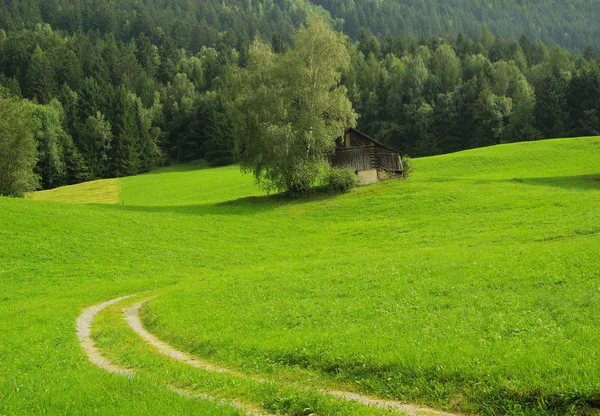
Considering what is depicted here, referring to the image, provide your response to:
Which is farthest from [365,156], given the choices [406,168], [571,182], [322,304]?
[322,304]

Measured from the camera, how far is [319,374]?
12117mm

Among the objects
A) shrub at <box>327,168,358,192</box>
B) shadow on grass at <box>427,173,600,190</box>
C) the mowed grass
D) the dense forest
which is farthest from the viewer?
the dense forest

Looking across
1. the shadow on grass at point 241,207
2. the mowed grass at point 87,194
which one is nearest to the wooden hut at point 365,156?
the shadow on grass at point 241,207

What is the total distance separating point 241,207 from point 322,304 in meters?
38.6

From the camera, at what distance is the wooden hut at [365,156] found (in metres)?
66.9

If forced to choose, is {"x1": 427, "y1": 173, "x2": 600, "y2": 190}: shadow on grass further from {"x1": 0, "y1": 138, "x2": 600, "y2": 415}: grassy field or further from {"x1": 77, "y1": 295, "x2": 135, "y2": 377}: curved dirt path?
{"x1": 77, "y1": 295, "x2": 135, "y2": 377}: curved dirt path

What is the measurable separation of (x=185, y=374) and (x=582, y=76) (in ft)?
412

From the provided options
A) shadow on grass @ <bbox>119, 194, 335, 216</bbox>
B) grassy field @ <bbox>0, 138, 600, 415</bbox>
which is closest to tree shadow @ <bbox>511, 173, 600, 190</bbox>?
grassy field @ <bbox>0, 138, 600, 415</bbox>

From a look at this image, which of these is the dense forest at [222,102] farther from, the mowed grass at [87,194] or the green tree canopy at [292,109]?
the green tree canopy at [292,109]

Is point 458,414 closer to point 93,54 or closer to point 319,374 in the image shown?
point 319,374

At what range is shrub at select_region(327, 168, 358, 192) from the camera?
58.9 metres

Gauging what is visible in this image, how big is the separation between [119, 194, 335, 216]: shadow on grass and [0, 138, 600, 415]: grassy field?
2.87 metres

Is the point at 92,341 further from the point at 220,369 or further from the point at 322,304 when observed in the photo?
the point at 322,304

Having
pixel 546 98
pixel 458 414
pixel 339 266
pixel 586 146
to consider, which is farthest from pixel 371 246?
pixel 546 98
